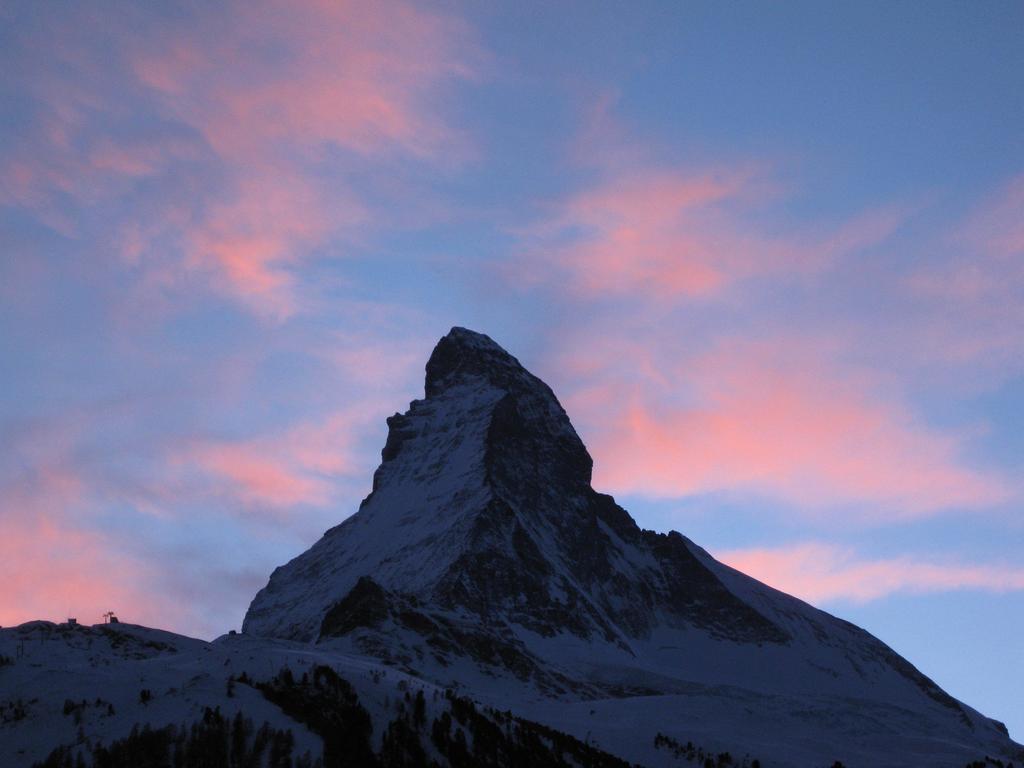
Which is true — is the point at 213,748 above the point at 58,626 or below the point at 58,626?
below

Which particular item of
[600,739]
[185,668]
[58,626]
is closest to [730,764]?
[600,739]

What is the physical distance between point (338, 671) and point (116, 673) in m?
9.97

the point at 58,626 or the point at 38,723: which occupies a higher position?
the point at 58,626

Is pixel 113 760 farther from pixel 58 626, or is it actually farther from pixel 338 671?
pixel 58 626

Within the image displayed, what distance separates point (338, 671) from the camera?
194ft

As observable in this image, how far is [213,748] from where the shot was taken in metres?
46.4

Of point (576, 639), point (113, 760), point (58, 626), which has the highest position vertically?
point (576, 639)

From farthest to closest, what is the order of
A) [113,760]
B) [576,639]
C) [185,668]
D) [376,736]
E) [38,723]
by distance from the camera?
[576,639], [185,668], [376,736], [38,723], [113,760]

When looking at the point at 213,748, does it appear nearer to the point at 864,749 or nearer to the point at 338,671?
the point at 338,671

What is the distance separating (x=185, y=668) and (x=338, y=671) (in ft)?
22.7

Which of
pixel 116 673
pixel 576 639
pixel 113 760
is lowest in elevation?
pixel 113 760

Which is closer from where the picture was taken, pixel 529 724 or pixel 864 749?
pixel 529 724

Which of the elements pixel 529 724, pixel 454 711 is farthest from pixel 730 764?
pixel 454 711

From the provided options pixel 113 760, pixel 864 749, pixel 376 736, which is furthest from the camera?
pixel 864 749
